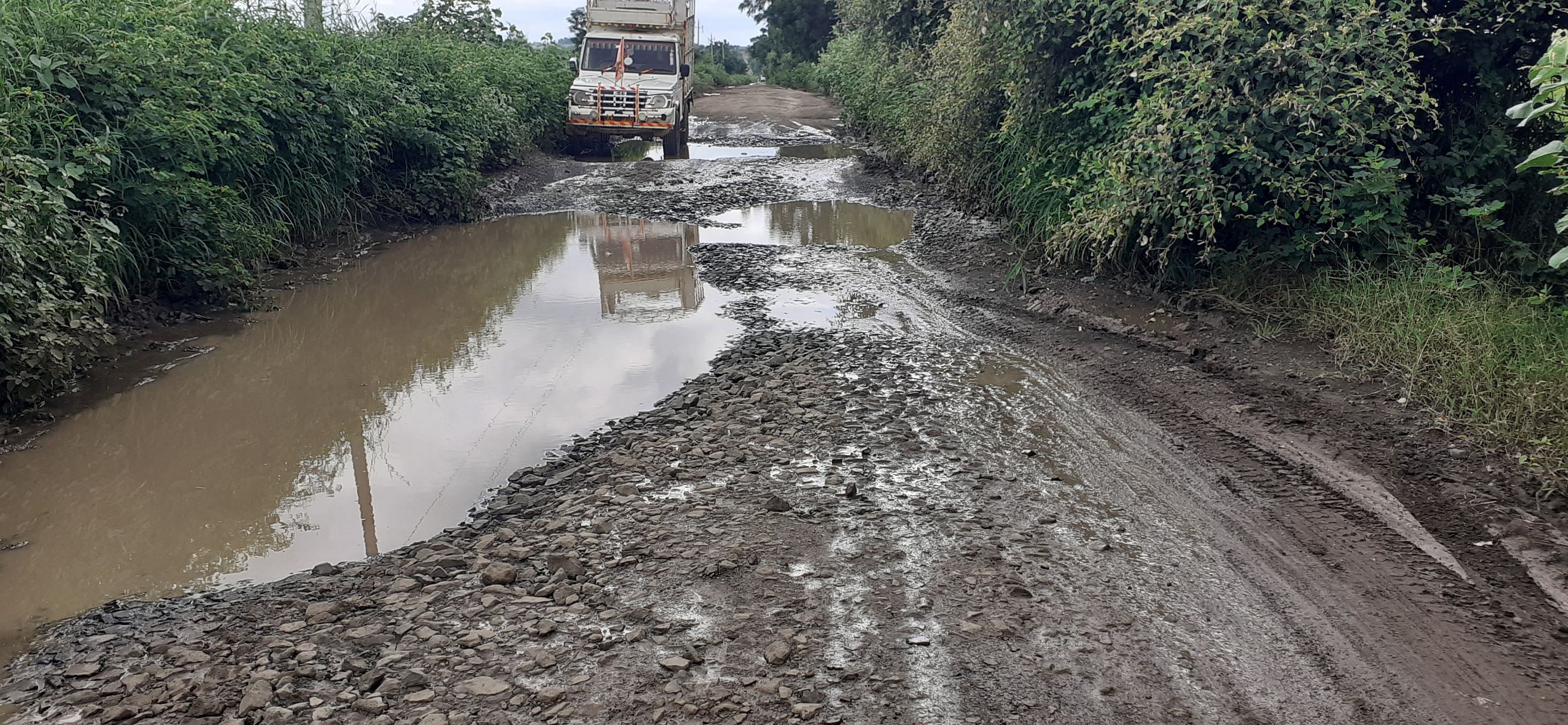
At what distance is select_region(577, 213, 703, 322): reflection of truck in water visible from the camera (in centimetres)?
877

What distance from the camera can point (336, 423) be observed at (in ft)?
20.2

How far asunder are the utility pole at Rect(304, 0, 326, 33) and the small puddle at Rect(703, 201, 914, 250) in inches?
201

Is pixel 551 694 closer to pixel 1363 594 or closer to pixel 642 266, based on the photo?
pixel 1363 594

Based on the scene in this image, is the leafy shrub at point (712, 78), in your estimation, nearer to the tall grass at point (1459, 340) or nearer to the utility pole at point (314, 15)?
the utility pole at point (314, 15)

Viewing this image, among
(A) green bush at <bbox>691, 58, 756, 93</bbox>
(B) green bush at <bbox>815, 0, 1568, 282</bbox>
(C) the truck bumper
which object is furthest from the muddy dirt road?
(A) green bush at <bbox>691, 58, 756, 93</bbox>

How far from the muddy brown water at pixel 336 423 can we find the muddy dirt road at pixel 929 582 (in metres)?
0.26

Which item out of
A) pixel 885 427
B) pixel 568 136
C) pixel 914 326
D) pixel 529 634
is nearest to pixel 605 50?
pixel 568 136

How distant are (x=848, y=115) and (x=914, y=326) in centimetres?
A: 1848

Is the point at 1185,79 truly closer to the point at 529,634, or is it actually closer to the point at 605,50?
the point at 529,634

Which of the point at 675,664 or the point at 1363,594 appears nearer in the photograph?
the point at 675,664

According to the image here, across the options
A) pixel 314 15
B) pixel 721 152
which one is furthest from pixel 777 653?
pixel 721 152

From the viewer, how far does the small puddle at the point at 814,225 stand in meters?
11.4

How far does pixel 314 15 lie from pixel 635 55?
9228 millimetres

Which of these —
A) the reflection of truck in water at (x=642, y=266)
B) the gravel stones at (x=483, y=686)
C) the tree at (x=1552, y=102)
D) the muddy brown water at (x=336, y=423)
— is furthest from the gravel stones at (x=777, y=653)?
the reflection of truck in water at (x=642, y=266)
